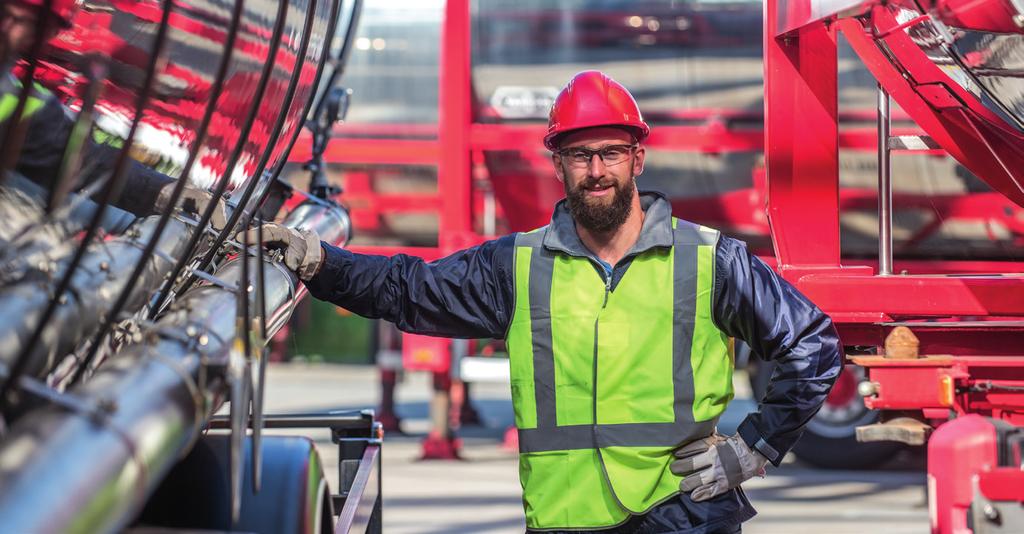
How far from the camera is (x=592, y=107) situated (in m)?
2.78

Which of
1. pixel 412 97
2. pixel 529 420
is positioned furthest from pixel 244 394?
pixel 412 97

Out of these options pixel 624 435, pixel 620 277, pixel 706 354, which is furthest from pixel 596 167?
pixel 624 435

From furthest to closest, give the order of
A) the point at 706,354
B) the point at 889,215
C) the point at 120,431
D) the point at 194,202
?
the point at 889,215 → the point at 706,354 → the point at 194,202 → the point at 120,431

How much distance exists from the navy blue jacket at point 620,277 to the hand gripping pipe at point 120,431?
3.04 feet

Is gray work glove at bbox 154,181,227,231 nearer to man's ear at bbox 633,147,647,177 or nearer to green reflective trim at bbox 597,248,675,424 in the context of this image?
green reflective trim at bbox 597,248,675,424

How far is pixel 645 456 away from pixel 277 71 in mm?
1073

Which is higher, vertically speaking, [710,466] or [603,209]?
[603,209]

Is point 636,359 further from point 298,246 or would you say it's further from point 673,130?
point 673,130

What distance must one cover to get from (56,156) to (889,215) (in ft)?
8.82

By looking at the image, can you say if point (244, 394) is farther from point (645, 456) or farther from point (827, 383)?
point (827, 383)

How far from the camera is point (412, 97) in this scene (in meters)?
7.84

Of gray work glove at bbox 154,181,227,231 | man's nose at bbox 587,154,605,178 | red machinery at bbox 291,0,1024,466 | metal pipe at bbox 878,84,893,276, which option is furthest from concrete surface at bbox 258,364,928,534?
gray work glove at bbox 154,181,227,231

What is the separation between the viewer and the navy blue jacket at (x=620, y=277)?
272 cm

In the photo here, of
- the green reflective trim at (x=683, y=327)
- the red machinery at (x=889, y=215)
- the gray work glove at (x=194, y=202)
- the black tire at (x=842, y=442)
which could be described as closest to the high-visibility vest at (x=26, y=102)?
the gray work glove at (x=194, y=202)
